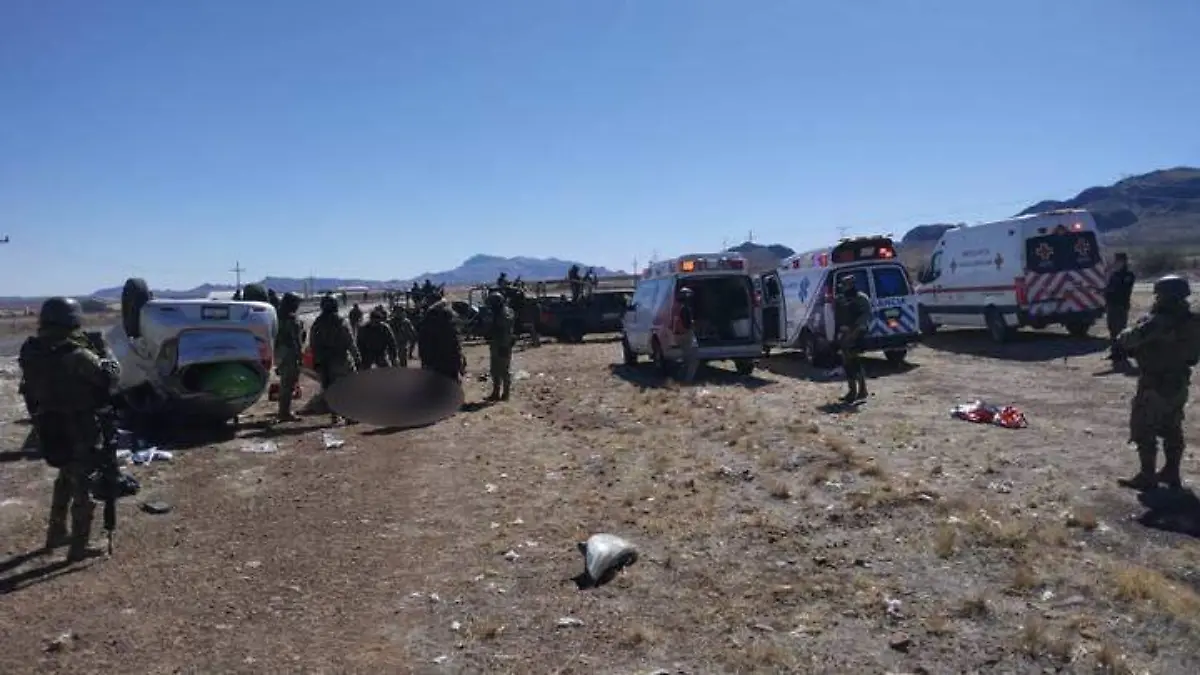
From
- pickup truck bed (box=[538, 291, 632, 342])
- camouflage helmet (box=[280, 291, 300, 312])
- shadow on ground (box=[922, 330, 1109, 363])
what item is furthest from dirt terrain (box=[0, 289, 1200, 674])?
pickup truck bed (box=[538, 291, 632, 342])

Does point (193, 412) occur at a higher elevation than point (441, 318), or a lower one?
lower

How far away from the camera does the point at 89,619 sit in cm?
563

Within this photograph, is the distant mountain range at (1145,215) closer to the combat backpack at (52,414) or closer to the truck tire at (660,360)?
the truck tire at (660,360)

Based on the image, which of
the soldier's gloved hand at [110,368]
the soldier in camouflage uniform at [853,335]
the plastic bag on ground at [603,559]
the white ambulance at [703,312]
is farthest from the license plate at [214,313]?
the soldier in camouflage uniform at [853,335]

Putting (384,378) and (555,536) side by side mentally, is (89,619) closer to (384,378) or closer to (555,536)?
(555,536)

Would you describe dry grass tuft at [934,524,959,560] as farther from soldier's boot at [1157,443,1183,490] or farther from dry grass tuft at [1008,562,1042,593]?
soldier's boot at [1157,443,1183,490]

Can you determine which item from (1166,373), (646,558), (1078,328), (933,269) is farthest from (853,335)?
(933,269)

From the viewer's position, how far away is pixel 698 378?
1697 centimetres

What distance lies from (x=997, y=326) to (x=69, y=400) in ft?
Result: 59.5

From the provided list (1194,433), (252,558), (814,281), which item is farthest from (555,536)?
(814,281)

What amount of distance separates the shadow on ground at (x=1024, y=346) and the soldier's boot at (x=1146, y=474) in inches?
412

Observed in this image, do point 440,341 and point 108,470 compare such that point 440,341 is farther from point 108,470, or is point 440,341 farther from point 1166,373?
point 1166,373

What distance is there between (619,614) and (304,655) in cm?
175

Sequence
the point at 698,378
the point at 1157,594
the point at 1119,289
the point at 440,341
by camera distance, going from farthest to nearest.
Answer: the point at 698,378 < the point at 1119,289 < the point at 440,341 < the point at 1157,594
